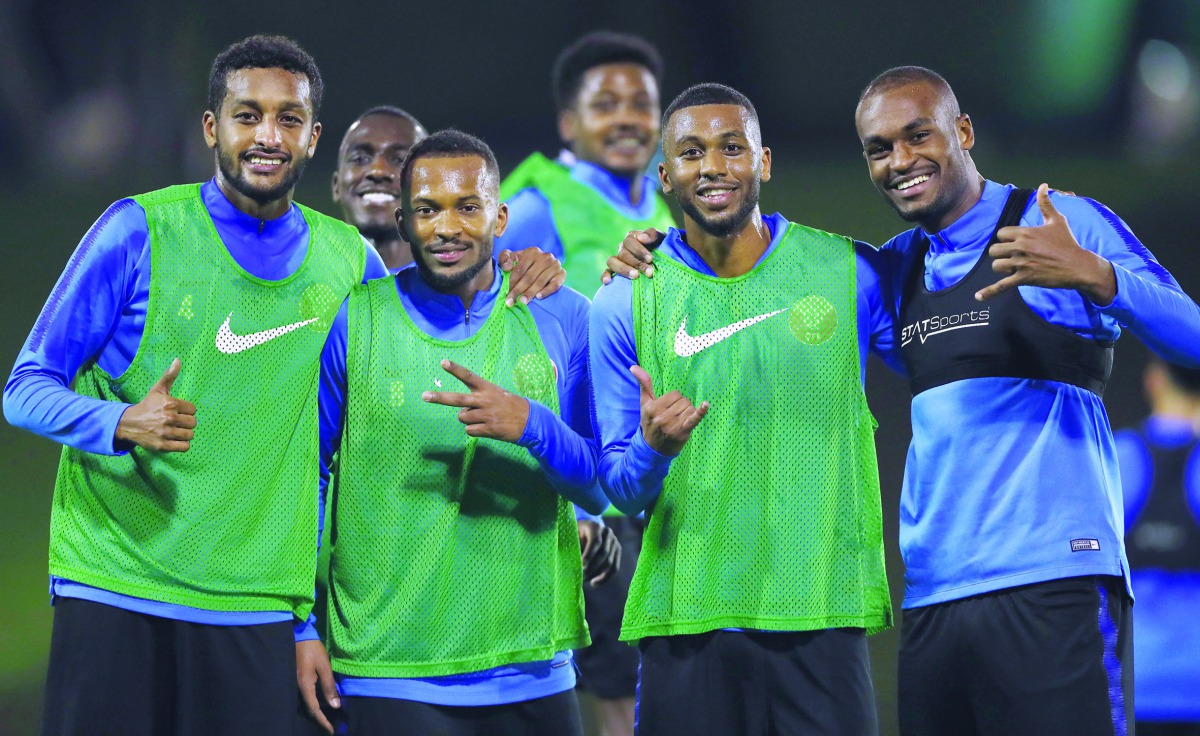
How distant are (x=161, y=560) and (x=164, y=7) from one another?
397 centimetres

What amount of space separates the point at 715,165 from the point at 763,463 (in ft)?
2.04

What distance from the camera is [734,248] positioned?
2.60 m

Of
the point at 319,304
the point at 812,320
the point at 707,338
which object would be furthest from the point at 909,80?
the point at 319,304

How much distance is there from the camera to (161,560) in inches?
96.8

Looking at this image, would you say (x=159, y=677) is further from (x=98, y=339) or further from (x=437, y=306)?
(x=437, y=306)

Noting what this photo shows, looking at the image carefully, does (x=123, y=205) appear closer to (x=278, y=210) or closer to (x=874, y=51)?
(x=278, y=210)

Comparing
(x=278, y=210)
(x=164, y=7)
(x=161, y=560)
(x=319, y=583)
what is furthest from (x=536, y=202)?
(x=164, y=7)

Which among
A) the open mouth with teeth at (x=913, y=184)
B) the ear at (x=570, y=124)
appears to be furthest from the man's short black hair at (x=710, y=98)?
the ear at (x=570, y=124)

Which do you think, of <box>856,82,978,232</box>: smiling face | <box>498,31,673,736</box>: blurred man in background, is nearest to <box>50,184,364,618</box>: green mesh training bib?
<box>856,82,978,232</box>: smiling face

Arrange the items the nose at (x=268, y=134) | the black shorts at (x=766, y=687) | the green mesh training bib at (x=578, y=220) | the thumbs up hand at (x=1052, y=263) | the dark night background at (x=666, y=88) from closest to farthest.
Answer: the thumbs up hand at (x=1052, y=263) → the black shorts at (x=766, y=687) → the nose at (x=268, y=134) → the green mesh training bib at (x=578, y=220) → the dark night background at (x=666, y=88)

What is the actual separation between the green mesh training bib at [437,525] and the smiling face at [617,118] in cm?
191

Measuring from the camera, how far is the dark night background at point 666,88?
18.2ft

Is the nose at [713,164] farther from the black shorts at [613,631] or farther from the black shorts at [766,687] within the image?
the black shorts at [613,631]

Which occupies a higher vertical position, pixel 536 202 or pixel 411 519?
pixel 536 202
